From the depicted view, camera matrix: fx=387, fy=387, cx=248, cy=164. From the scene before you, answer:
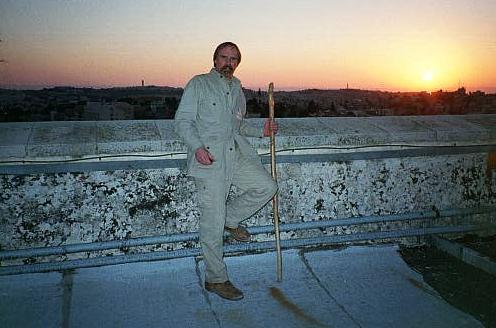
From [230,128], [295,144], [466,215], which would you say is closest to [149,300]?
[230,128]

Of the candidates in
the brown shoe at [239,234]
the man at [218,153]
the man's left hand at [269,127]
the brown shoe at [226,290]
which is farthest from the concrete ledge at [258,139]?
the brown shoe at [226,290]

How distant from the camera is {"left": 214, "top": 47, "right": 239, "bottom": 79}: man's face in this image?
10.2 feet

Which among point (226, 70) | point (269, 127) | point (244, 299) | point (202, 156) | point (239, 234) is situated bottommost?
point (244, 299)

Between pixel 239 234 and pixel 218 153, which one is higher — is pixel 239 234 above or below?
below

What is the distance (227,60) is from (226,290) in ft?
5.92

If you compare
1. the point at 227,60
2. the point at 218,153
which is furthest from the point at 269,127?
the point at 227,60

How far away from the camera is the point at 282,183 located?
3.69m

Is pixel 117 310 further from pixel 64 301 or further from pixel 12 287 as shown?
pixel 12 287

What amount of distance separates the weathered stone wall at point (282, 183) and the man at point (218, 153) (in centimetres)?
39

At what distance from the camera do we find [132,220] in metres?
3.38

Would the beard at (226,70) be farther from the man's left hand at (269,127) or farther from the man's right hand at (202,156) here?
the man's right hand at (202,156)

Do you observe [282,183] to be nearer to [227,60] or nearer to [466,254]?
[227,60]

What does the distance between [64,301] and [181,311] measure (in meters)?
0.88

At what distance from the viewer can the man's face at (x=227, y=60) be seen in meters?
3.11
